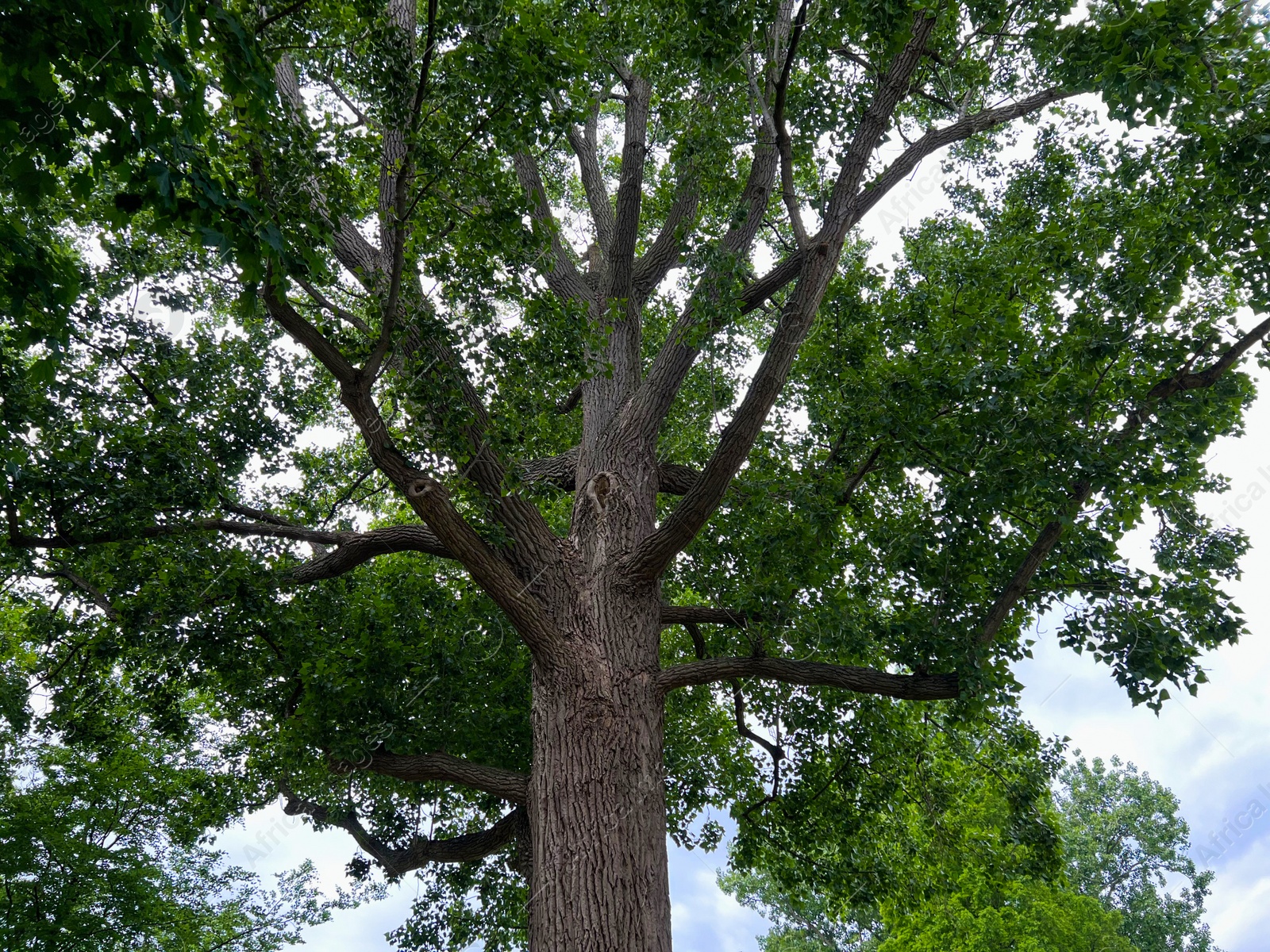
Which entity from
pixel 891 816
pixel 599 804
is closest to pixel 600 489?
A: pixel 599 804

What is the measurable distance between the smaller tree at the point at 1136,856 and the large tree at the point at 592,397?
18.5 metres

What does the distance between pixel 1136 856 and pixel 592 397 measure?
81.4 ft

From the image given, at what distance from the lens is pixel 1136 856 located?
77.4 ft

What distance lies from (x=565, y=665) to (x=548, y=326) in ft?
8.51

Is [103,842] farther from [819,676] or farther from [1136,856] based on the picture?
[1136,856]

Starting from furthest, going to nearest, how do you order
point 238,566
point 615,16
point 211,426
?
1. point 211,426
2. point 615,16
3. point 238,566

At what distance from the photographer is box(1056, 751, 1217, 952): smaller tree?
70.7ft

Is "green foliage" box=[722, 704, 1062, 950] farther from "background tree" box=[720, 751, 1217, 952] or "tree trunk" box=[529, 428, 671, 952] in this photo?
"tree trunk" box=[529, 428, 671, 952]

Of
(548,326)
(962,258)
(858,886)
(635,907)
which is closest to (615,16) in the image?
(548,326)

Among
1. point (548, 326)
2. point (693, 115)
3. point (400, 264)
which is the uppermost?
point (693, 115)

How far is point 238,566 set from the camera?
6.82m

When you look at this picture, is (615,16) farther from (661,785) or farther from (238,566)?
(661,785)

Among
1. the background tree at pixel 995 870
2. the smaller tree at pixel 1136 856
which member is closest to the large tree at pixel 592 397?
the background tree at pixel 995 870

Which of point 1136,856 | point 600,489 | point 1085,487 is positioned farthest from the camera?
point 1136,856
